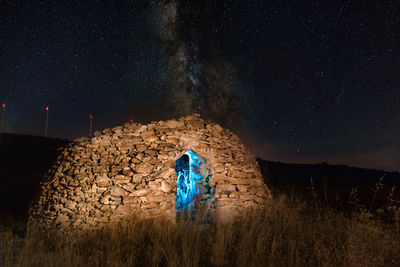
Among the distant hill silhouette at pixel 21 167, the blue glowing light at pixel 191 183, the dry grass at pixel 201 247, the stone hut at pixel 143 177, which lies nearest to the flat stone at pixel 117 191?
the stone hut at pixel 143 177

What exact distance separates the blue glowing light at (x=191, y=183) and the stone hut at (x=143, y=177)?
0.13 ft

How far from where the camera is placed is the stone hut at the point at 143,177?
14.8 ft

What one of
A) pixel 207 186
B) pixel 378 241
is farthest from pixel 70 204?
pixel 378 241

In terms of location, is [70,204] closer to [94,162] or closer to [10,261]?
[94,162]

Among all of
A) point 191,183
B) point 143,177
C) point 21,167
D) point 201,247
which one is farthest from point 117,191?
point 21,167

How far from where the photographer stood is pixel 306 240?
367 centimetres

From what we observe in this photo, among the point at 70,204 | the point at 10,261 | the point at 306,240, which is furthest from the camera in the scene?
the point at 70,204

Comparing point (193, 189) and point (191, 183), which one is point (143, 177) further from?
point (191, 183)

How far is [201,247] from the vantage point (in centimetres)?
Result: 345

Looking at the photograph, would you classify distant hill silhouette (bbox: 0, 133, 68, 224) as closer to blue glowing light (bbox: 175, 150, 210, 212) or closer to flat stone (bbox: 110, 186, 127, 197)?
flat stone (bbox: 110, 186, 127, 197)

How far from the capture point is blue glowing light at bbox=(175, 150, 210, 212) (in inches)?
Answer: 214

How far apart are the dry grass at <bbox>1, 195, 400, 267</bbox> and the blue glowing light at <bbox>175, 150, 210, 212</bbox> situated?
1.18 m

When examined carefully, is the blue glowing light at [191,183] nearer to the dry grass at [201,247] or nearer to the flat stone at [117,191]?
the dry grass at [201,247]

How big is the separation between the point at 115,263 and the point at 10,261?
1.58 meters
